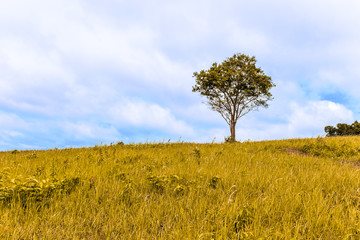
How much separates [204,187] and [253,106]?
3051cm

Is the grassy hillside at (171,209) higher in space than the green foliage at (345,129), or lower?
lower

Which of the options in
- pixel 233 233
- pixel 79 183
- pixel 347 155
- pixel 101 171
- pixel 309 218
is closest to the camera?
pixel 233 233

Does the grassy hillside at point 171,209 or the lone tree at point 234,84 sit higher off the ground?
the lone tree at point 234,84

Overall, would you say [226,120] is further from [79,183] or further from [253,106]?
[79,183]

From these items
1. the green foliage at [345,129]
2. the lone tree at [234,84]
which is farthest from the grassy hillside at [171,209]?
the green foliage at [345,129]

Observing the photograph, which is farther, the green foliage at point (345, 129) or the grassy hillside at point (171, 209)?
the green foliage at point (345, 129)

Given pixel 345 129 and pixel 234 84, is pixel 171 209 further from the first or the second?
pixel 345 129

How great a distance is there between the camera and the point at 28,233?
2840 millimetres

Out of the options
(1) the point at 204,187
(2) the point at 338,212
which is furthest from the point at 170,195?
(2) the point at 338,212

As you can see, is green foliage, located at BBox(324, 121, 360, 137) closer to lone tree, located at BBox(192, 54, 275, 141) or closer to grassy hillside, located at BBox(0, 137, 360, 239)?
lone tree, located at BBox(192, 54, 275, 141)

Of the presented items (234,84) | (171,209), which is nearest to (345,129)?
(234,84)

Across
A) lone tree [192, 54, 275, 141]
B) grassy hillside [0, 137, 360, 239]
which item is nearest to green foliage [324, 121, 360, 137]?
lone tree [192, 54, 275, 141]

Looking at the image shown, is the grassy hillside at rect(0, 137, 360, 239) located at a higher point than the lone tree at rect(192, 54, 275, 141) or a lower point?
lower

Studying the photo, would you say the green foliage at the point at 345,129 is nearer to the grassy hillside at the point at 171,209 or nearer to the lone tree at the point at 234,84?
the lone tree at the point at 234,84
